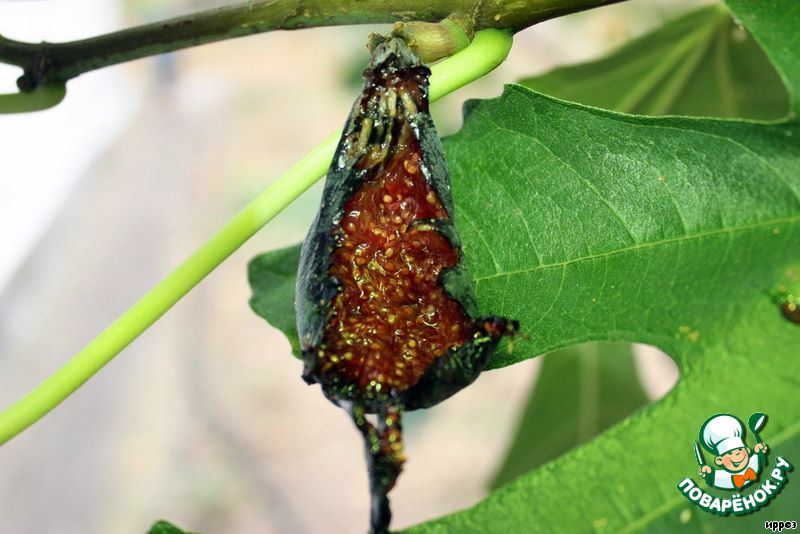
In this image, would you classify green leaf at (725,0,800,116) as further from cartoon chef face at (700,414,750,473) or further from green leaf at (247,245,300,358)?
green leaf at (247,245,300,358)

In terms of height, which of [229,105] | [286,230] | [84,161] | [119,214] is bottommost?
[286,230]

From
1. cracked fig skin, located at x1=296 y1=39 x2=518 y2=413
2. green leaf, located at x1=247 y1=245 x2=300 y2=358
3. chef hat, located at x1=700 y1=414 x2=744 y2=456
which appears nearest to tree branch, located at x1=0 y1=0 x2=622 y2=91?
cracked fig skin, located at x1=296 y1=39 x2=518 y2=413

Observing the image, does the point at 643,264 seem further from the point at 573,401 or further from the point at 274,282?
the point at 573,401

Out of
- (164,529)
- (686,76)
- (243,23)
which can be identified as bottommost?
(164,529)

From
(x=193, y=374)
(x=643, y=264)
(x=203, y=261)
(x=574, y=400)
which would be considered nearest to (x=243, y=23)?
(x=203, y=261)

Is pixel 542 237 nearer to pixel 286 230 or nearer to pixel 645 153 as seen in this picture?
pixel 645 153

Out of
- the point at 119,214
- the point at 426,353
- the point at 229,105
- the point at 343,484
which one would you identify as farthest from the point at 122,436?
the point at 426,353

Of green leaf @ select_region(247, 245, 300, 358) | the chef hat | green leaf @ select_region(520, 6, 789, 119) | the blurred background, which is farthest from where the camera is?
the blurred background
